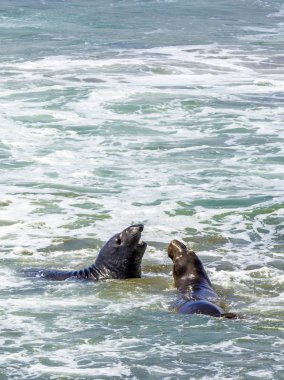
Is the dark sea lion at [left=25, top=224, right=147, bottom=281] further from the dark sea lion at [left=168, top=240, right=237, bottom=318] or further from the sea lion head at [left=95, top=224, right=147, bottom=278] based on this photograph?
the dark sea lion at [left=168, top=240, right=237, bottom=318]

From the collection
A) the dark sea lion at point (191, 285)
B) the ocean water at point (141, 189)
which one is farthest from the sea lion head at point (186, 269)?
the ocean water at point (141, 189)

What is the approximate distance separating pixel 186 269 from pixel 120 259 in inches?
34.1

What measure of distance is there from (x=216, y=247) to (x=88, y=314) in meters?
3.35

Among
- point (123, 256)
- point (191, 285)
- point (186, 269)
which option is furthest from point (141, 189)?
point (191, 285)

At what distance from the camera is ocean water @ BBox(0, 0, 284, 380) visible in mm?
8625

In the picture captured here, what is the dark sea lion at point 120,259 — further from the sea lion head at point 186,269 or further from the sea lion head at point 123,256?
the sea lion head at point 186,269

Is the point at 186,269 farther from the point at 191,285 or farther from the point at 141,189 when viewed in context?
the point at 141,189

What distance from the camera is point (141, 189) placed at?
1570 centimetres

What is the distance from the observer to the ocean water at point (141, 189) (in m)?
8.62

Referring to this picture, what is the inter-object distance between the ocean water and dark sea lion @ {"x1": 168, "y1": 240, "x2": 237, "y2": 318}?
148mm

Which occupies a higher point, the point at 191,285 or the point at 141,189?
the point at 191,285

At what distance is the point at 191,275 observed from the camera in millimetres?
10641

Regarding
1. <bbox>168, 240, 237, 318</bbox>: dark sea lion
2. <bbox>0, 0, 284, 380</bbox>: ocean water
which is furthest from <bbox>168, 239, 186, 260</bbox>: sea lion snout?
<bbox>0, 0, 284, 380</bbox>: ocean water

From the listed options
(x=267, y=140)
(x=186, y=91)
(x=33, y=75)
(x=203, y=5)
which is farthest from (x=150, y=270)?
(x=203, y=5)
